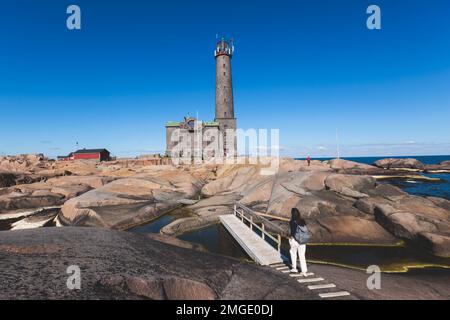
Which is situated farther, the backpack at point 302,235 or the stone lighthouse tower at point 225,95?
the stone lighthouse tower at point 225,95

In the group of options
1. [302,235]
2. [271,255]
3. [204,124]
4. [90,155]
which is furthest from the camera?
[90,155]

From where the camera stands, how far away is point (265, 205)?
72.5 ft

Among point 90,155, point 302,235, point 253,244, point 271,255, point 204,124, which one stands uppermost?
point 204,124

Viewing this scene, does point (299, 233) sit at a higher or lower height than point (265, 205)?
higher

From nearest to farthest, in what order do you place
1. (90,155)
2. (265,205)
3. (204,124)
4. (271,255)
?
(271,255) < (265,205) < (204,124) < (90,155)

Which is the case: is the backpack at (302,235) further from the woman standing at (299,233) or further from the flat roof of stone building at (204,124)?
the flat roof of stone building at (204,124)

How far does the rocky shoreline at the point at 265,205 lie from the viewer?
15273 millimetres

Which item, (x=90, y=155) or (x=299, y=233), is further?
(x=90, y=155)

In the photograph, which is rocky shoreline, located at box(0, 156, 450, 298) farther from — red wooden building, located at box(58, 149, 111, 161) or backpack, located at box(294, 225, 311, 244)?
red wooden building, located at box(58, 149, 111, 161)

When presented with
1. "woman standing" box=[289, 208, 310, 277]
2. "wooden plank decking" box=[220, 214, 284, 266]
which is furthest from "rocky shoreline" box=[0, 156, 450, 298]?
"woman standing" box=[289, 208, 310, 277]

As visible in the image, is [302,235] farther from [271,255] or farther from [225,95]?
[225,95]

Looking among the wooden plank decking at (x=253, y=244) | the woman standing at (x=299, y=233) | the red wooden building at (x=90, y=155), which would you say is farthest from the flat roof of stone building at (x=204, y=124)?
the woman standing at (x=299, y=233)

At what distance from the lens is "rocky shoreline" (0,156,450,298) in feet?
50.1

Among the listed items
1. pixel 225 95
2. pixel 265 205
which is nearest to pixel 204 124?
pixel 225 95
